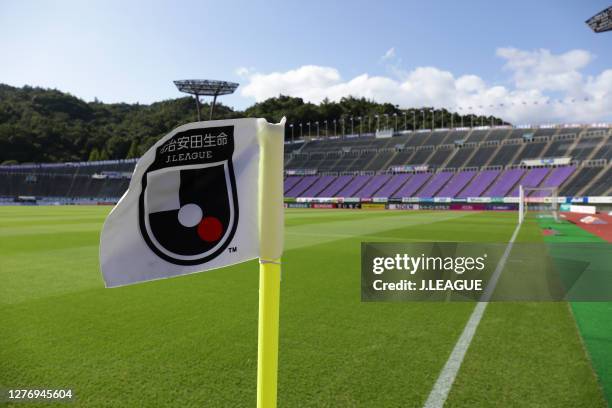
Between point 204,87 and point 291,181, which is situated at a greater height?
point 204,87

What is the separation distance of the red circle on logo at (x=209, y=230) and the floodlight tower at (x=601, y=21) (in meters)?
61.0

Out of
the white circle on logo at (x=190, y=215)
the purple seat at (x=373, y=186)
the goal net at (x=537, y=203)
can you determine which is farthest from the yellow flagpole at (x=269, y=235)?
the purple seat at (x=373, y=186)

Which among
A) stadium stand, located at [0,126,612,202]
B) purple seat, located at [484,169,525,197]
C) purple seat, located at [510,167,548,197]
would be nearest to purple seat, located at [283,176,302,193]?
stadium stand, located at [0,126,612,202]

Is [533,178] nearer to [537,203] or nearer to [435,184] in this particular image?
[537,203]

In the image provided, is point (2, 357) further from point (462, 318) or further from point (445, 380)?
point (462, 318)

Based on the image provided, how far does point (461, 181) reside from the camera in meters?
70.2

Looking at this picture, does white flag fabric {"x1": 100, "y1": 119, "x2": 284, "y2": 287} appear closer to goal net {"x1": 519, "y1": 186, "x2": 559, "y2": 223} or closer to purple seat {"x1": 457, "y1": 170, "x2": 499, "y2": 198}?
goal net {"x1": 519, "y1": 186, "x2": 559, "y2": 223}

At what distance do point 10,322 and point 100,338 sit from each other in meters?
1.79

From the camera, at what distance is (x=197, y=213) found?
2221mm

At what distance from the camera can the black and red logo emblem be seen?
2176mm

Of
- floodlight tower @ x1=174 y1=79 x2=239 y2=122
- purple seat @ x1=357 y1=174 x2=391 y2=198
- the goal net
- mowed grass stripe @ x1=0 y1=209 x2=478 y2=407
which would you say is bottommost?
mowed grass stripe @ x1=0 y1=209 x2=478 y2=407

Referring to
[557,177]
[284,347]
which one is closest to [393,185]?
[557,177]

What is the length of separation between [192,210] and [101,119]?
567 ft

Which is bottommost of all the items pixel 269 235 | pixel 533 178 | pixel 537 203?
pixel 537 203
